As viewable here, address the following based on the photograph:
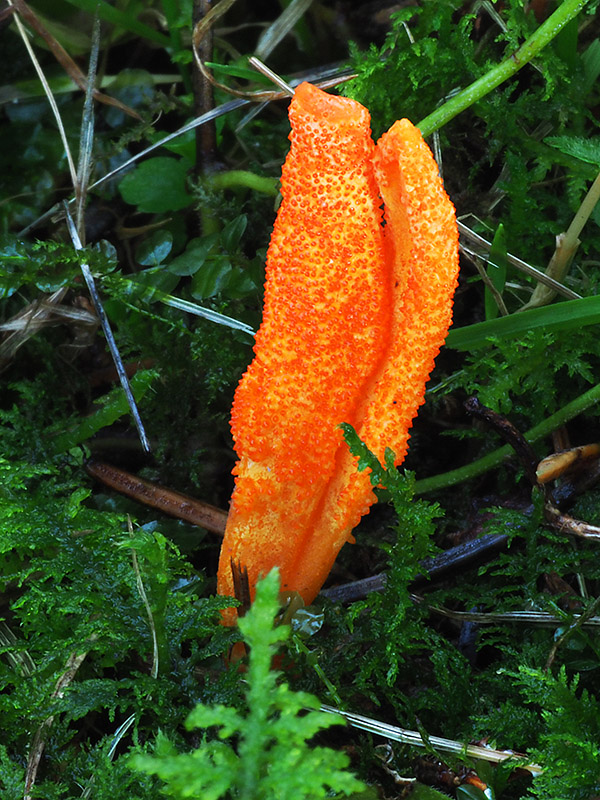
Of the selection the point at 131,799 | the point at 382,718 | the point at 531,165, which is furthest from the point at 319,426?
the point at 531,165

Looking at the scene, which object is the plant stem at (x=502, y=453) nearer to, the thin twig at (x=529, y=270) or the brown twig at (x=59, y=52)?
the thin twig at (x=529, y=270)

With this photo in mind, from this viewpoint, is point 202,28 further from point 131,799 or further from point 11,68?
point 131,799

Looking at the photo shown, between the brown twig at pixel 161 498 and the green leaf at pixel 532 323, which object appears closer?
the green leaf at pixel 532 323

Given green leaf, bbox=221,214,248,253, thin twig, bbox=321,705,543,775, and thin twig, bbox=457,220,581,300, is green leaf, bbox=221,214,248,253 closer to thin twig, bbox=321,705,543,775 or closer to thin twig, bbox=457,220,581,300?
thin twig, bbox=457,220,581,300

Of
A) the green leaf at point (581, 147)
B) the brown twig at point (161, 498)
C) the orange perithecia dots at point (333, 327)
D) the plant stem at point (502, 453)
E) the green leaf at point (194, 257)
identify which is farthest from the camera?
the green leaf at point (194, 257)

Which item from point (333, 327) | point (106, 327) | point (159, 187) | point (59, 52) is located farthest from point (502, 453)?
point (59, 52)

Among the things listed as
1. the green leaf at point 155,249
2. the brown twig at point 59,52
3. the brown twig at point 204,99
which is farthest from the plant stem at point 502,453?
the brown twig at point 59,52

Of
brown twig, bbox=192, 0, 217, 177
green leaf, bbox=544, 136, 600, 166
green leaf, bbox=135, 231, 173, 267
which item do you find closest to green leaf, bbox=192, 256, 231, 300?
green leaf, bbox=135, 231, 173, 267
